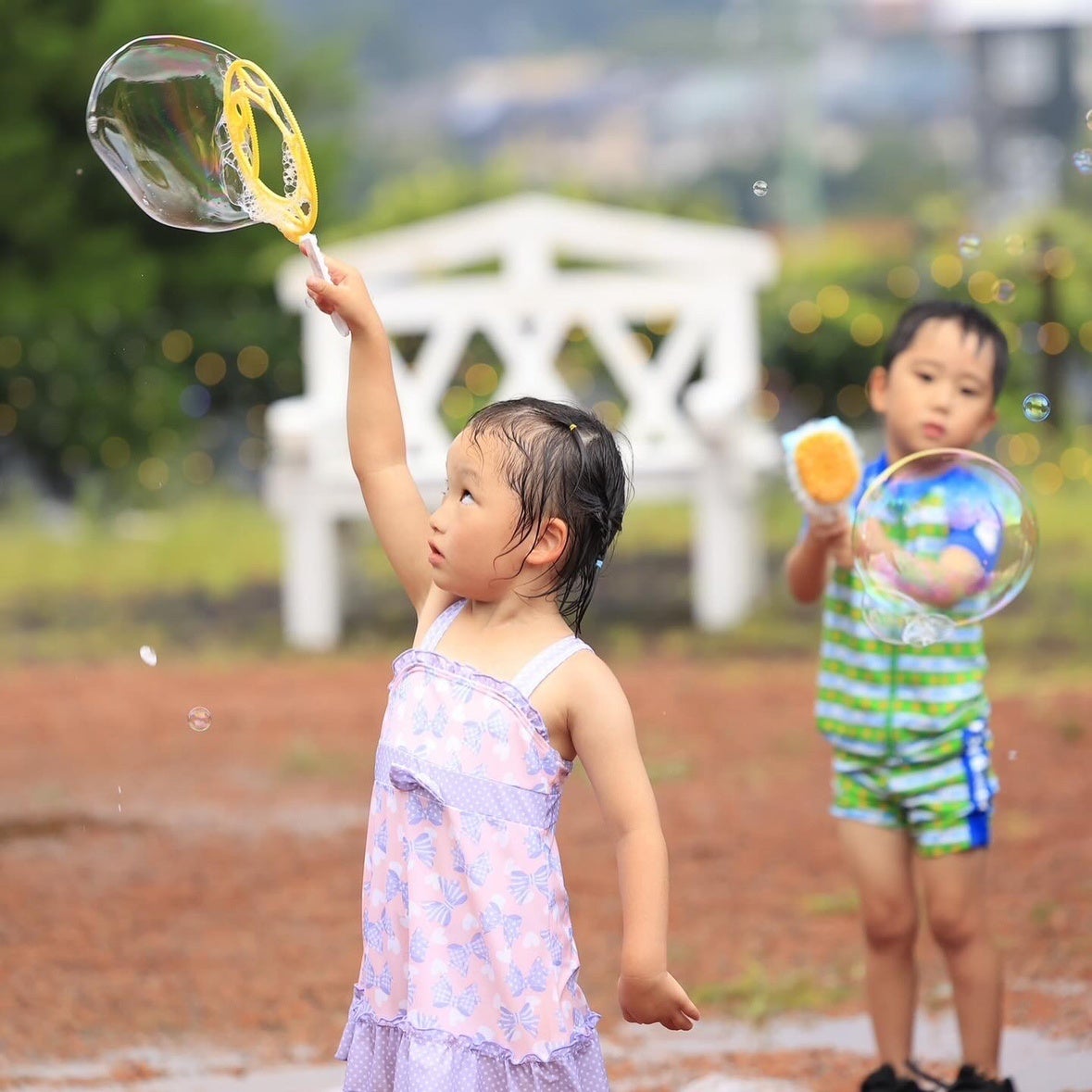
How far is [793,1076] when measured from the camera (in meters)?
3.35

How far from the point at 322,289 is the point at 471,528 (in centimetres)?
40

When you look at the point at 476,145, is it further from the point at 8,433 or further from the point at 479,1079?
the point at 479,1079

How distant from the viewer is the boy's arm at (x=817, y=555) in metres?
3.08

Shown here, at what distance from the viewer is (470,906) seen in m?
2.31

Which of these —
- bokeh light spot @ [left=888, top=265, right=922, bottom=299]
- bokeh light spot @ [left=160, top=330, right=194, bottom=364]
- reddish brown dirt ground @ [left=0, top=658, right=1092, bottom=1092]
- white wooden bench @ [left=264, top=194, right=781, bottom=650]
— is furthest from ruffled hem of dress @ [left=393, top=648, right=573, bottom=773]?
bokeh light spot @ [left=888, top=265, right=922, bottom=299]

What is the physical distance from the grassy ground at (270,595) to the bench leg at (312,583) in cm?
11

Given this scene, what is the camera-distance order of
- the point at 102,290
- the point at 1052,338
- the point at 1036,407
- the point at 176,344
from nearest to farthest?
the point at 1036,407, the point at 1052,338, the point at 176,344, the point at 102,290

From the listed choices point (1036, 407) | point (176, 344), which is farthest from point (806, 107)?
point (1036, 407)

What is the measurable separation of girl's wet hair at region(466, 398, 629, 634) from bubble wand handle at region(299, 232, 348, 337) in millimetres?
251

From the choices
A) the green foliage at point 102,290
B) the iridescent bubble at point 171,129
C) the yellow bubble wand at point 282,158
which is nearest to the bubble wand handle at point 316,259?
the yellow bubble wand at point 282,158

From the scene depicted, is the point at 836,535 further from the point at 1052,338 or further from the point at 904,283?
the point at 904,283

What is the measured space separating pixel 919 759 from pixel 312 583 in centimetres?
470

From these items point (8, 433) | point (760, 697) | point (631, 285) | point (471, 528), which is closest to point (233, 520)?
point (8, 433)

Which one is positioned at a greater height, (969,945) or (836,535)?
(836,535)
